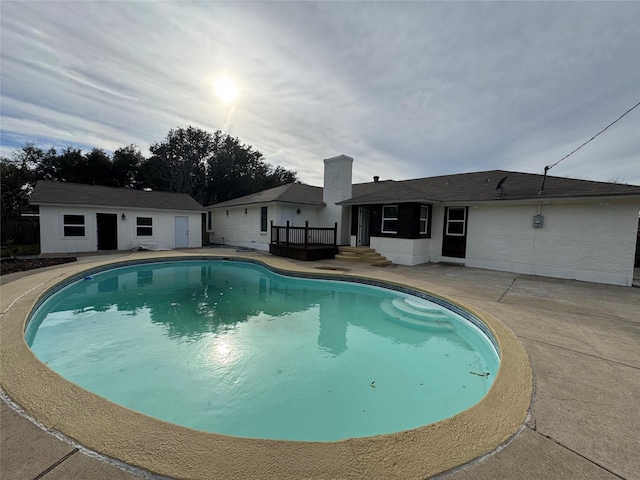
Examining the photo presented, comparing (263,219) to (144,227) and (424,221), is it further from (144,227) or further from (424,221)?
(424,221)

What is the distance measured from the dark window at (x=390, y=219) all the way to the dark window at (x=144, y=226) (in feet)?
41.2

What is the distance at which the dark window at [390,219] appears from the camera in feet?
37.5

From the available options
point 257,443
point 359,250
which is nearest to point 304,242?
Answer: point 359,250

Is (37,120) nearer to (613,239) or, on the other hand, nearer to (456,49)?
(456,49)

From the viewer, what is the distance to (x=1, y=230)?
49.7 ft

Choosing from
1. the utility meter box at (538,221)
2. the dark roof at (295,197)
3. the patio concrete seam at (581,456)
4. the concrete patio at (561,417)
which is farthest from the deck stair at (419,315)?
the dark roof at (295,197)

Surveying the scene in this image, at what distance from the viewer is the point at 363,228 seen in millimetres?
13141

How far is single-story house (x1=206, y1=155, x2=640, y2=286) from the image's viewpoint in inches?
314

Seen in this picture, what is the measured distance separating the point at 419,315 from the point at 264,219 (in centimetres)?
1090

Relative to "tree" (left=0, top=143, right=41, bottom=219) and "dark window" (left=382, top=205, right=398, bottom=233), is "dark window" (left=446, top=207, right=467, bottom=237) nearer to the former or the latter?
"dark window" (left=382, top=205, right=398, bottom=233)

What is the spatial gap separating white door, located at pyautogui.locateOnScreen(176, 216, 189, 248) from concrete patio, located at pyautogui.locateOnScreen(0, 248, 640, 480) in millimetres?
10783

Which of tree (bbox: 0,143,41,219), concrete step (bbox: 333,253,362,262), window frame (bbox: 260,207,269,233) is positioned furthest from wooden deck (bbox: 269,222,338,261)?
tree (bbox: 0,143,41,219)

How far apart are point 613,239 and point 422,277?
5.51m

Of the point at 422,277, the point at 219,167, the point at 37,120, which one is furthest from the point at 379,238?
the point at 219,167
